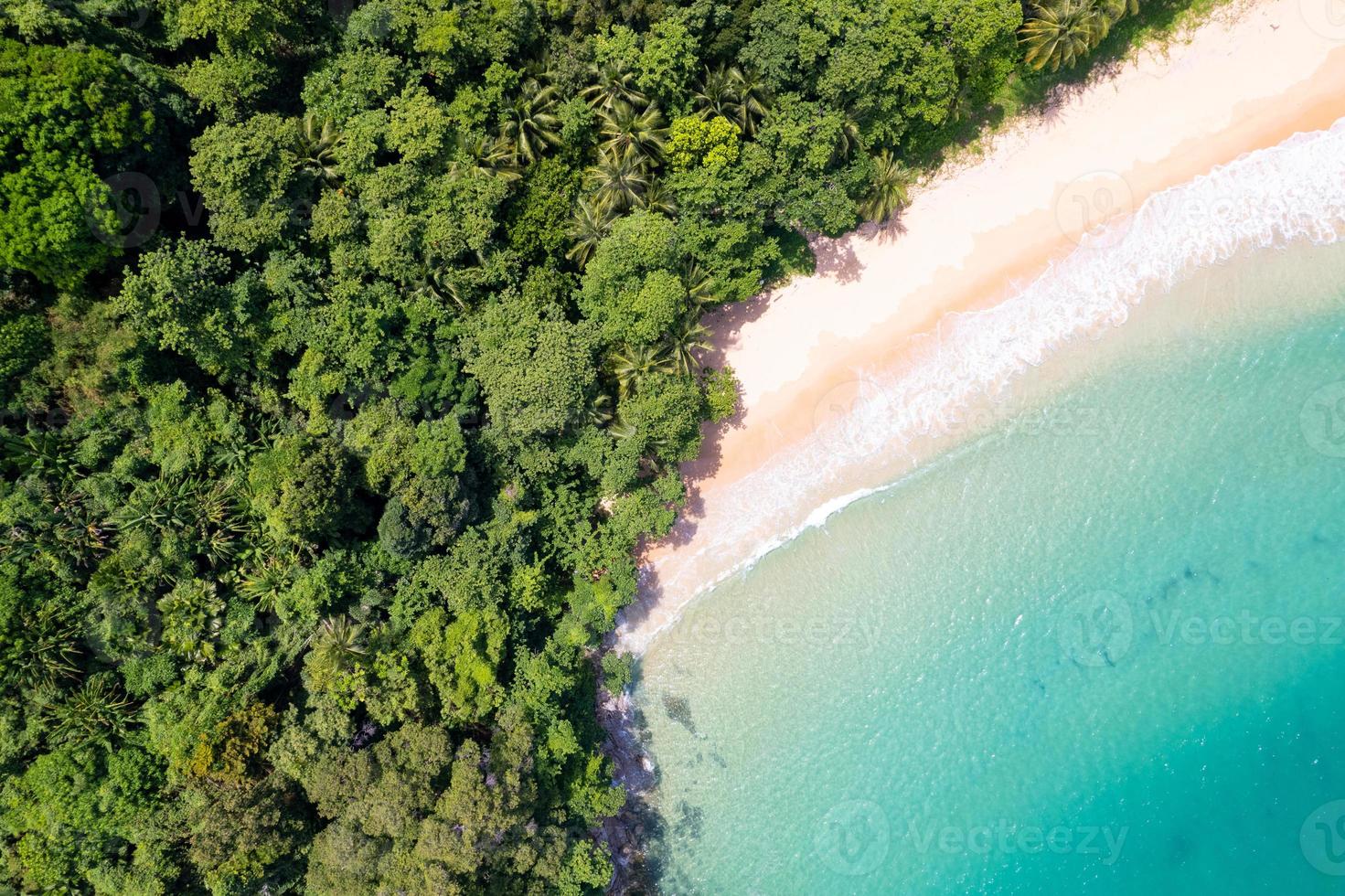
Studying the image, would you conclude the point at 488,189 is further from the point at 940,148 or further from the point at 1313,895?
the point at 1313,895

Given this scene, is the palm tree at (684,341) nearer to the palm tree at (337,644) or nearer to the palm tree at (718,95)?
the palm tree at (718,95)

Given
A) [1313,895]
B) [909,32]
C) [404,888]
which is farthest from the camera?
[1313,895]

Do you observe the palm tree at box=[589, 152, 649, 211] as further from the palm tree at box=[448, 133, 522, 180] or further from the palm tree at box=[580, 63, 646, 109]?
the palm tree at box=[448, 133, 522, 180]

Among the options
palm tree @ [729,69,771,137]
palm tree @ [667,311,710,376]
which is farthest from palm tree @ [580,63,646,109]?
palm tree @ [667,311,710,376]

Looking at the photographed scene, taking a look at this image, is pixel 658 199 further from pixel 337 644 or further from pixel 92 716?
pixel 92 716

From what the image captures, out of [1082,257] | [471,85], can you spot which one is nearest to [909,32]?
[1082,257]

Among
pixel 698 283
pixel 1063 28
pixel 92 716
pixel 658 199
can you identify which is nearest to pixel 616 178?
pixel 658 199

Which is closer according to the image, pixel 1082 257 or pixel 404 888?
pixel 404 888
